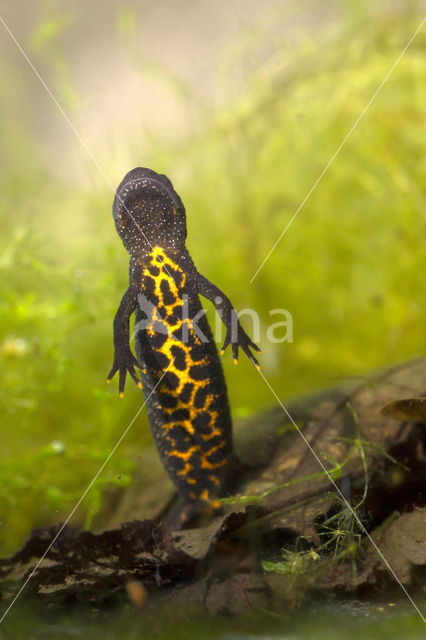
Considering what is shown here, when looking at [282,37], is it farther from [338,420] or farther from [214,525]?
[214,525]

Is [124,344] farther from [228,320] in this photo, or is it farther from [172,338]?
[228,320]

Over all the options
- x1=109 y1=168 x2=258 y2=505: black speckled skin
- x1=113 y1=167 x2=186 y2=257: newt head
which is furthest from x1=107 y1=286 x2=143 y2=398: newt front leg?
x1=113 y1=167 x2=186 y2=257: newt head

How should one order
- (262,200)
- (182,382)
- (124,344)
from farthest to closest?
(262,200)
(182,382)
(124,344)

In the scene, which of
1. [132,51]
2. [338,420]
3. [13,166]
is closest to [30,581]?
[338,420]

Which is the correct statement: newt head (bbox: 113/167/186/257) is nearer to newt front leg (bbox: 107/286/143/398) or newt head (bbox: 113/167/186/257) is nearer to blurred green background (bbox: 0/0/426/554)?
newt front leg (bbox: 107/286/143/398)

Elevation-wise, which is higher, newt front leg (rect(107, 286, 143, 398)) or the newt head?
the newt head

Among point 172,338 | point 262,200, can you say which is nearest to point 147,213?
point 172,338
